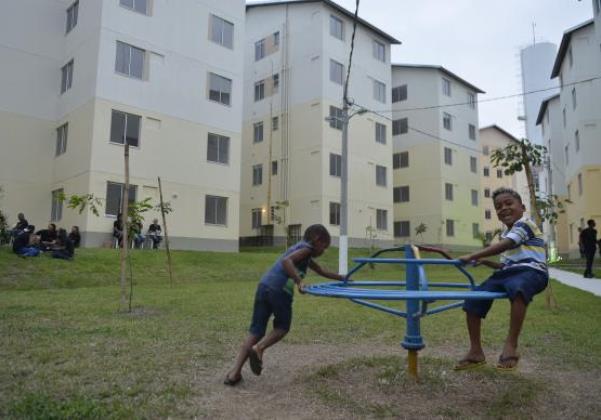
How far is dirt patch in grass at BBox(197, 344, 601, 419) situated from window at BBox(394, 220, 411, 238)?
125 ft

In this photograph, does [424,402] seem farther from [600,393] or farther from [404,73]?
[404,73]

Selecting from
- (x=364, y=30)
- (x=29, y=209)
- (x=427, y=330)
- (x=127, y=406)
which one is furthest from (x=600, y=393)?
(x=364, y=30)

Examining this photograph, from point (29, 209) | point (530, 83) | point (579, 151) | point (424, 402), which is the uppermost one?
point (530, 83)

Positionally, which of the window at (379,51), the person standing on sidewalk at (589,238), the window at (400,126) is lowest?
the person standing on sidewalk at (589,238)

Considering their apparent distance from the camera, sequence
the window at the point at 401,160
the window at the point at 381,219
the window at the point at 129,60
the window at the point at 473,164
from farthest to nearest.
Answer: the window at the point at 473,164
the window at the point at 401,160
the window at the point at 381,219
the window at the point at 129,60

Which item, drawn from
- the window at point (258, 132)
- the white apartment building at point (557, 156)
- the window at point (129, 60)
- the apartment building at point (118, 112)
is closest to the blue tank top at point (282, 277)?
the apartment building at point (118, 112)

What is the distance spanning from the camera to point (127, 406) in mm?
3988

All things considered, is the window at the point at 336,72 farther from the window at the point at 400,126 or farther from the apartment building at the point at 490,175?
the apartment building at the point at 490,175

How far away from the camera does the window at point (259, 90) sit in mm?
37675

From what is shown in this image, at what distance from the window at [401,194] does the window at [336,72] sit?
12704 mm

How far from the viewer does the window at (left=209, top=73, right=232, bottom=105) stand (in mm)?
27281

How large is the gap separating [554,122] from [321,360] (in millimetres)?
42975

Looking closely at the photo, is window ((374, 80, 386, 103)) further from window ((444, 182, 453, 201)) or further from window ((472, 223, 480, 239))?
window ((472, 223, 480, 239))

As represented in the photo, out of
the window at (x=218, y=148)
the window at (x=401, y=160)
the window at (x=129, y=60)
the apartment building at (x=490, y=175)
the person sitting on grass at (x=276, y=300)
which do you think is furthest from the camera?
the apartment building at (x=490, y=175)
